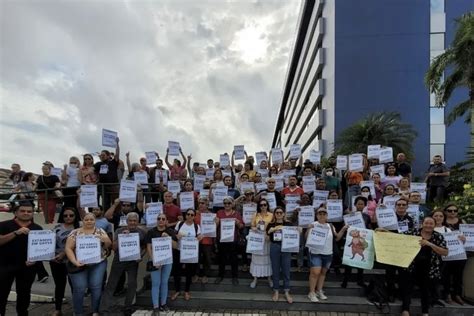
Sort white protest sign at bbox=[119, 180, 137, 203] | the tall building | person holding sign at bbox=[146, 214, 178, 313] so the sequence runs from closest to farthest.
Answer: person holding sign at bbox=[146, 214, 178, 313] → white protest sign at bbox=[119, 180, 137, 203] → the tall building

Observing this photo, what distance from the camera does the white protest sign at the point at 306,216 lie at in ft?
24.2

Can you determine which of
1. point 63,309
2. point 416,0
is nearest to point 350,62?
point 416,0

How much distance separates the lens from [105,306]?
20.8 feet

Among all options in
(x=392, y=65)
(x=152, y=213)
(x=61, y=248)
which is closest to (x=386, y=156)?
(x=152, y=213)

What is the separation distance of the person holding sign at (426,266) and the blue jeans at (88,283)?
508 cm

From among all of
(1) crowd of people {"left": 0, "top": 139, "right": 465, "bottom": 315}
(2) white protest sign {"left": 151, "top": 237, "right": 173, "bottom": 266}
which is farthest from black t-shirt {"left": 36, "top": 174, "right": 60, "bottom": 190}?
(2) white protest sign {"left": 151, "top": 237, "right": 173, "bottom": 266}

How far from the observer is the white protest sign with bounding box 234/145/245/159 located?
11.9m

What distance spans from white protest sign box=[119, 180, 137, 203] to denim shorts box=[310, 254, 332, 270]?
3.77m

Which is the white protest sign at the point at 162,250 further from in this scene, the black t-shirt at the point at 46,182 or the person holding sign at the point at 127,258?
the black t-shirt at the point at 46,182

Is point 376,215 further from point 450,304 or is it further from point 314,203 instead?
point 450,304

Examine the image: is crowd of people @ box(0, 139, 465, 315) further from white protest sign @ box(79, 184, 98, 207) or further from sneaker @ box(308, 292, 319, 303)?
white protest sign @ box(79, 184, 98, 207)

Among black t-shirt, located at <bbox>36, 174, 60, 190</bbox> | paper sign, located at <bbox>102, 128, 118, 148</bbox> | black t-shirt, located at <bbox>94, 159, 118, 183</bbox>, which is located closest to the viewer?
black t-shirt, located at <bbox>94, 159, 118, 183</bbox>

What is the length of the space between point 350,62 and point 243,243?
26.7 metres

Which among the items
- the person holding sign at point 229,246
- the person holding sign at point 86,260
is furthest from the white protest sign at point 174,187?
the person holding sign at point 86,260
